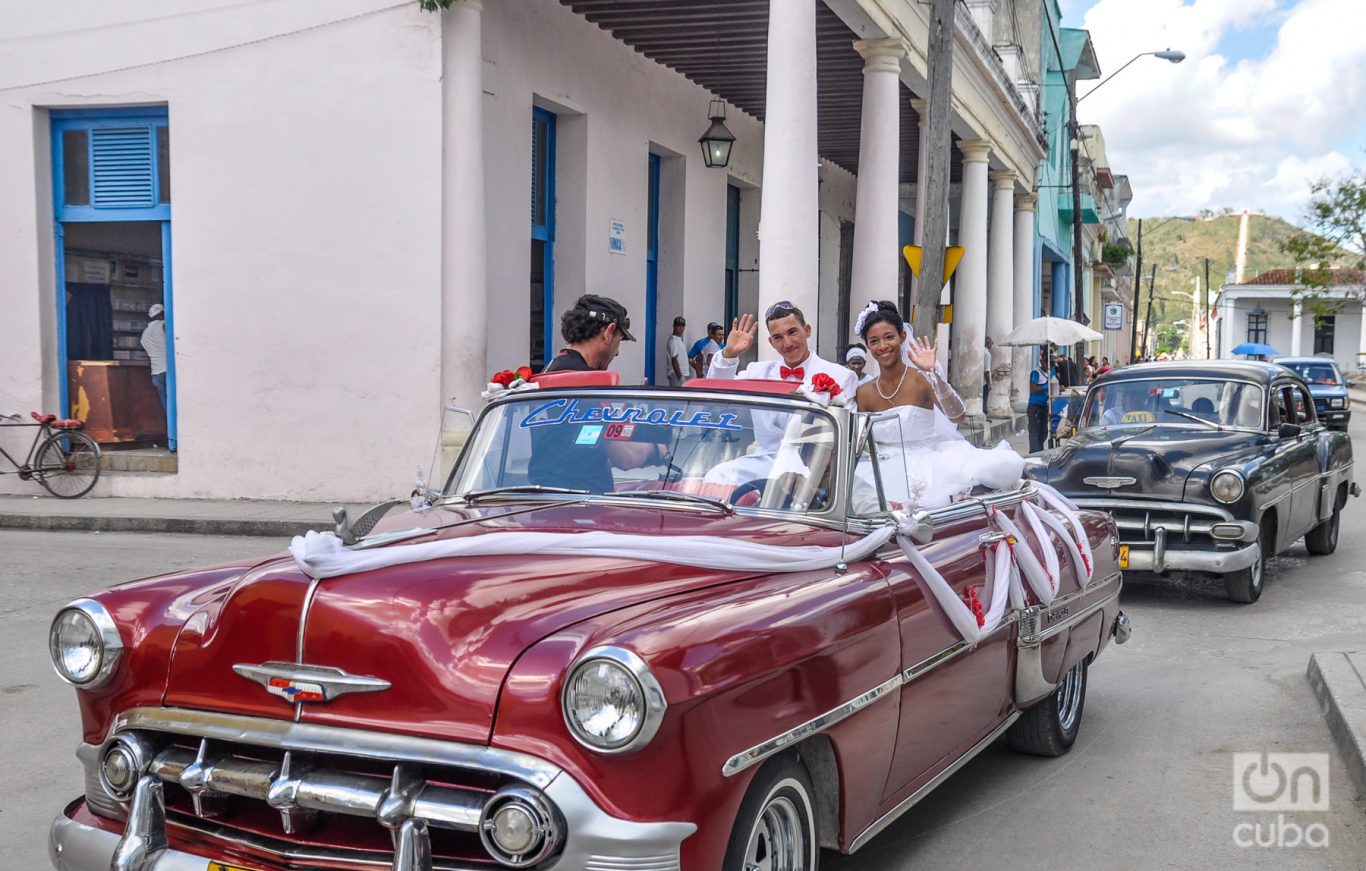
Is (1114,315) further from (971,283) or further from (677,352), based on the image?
(677,352)

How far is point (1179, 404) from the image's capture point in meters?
10.2

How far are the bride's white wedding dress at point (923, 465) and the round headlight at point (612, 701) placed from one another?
1527 millimetres

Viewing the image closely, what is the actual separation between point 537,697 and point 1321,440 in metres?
9.88

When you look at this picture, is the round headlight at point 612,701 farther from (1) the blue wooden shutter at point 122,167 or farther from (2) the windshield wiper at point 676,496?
(1) the blue wooden shutter at point 122,167

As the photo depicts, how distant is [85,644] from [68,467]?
1103 cm

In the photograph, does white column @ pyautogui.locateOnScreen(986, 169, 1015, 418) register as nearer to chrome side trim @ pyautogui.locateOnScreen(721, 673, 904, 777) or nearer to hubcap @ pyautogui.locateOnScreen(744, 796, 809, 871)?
chrome side trim @ pyautogui.locateOnScreen(721, 673, 904, 777)

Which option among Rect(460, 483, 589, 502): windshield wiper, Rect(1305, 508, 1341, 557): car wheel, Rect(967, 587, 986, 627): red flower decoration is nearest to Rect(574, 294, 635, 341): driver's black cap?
Rect(460, 483, 589, 502): windshield wiper

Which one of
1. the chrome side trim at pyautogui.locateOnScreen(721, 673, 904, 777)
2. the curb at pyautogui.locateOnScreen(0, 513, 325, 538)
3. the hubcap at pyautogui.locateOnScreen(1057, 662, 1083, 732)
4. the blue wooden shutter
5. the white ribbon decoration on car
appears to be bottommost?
the curb at pyautogui.locateOnScreen(0, 513, 325, 538)

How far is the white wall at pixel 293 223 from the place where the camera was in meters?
12.7

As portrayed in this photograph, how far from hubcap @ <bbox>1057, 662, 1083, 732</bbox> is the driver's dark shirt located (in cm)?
245

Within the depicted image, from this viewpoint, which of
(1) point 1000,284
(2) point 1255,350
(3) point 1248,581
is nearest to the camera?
(3) point 1248,581

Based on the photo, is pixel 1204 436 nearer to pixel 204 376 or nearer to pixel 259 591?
pixel 259 591

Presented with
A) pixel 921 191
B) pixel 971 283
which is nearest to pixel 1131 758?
pixel 921 191

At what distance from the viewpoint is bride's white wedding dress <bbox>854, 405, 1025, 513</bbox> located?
434 cm
